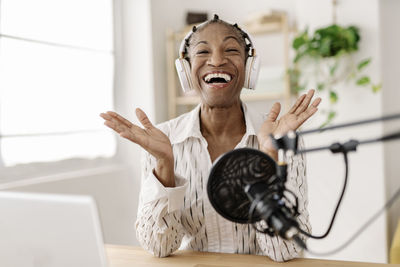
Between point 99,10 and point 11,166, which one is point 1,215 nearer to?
point 11,166

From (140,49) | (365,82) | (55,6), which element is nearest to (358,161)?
(365,82)

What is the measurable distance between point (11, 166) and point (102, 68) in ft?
3.37

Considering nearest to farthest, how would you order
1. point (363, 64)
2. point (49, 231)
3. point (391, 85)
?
point (49, 231), point (363, 64), point (391, 85)

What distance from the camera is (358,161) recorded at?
9.60 ft

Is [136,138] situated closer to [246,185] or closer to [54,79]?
[246,185]

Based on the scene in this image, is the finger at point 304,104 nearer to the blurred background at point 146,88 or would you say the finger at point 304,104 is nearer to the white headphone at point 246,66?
the white headphone at point 246,66

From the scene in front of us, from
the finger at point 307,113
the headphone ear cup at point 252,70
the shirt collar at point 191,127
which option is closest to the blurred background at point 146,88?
the shirt collar at point 191,127

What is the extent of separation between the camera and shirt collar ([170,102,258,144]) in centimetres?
153

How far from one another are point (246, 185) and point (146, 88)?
2473 millimetres

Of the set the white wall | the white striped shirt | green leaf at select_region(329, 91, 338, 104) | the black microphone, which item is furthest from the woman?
the white wall

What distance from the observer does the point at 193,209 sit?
1.47m

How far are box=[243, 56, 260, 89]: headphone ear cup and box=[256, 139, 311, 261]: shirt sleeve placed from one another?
0.89 ft

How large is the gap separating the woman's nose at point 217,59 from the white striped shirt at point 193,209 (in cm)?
23

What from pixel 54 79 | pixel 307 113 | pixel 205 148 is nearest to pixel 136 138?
pixel 205 148
